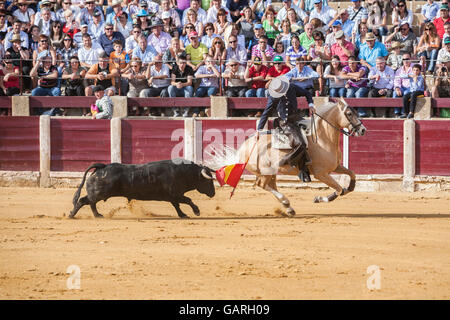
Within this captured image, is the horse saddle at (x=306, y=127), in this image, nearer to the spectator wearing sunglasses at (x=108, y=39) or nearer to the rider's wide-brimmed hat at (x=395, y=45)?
the rider's wide-brimmed hat at (x=395, y=45)

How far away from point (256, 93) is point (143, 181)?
4.97 m

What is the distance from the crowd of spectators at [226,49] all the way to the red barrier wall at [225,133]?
1.75ft

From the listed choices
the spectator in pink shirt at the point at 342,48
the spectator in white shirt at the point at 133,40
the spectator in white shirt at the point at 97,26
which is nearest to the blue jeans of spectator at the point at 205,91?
the spectator in white shirt at the point at 133,40

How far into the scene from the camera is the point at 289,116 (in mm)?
12391

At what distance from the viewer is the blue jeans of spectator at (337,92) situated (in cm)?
1590

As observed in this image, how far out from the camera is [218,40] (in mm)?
16234

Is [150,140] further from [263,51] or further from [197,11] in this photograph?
[197,11]

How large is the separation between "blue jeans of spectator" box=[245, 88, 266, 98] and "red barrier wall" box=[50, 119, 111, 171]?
273cm

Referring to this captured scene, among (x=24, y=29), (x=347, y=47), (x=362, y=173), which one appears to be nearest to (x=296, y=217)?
(x=362, y=173)

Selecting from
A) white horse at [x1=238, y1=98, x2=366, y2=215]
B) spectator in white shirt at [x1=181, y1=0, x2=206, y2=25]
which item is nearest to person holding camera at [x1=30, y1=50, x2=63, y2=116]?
spectator in white shirt at [x1=181, y1=0, x2=206, y2=25]

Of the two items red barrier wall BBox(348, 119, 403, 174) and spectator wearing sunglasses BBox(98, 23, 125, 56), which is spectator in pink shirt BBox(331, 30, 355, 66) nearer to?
red barrier wall BBox(348, 119, 403, 174)

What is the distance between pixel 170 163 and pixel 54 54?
6103mm

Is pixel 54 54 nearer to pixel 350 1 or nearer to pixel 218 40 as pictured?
pixel 218 40

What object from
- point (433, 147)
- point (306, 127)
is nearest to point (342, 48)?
point (433, 147)
